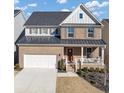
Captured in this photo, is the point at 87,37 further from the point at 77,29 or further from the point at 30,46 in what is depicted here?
the point at 30,46

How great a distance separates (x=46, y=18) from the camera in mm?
7480

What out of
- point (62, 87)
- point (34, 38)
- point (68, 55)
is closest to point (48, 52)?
point (68, 55)

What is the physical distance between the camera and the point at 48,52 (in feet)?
20.6

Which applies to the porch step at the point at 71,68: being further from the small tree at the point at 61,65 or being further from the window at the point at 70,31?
the window at the point at 70,31

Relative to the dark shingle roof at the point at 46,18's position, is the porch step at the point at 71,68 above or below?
below

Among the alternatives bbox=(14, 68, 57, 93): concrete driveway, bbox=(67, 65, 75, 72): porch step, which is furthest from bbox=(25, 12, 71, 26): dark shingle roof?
bbox=(14, 68, 57, 93): concrete driveway

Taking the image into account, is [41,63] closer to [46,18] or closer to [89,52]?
[89,52]

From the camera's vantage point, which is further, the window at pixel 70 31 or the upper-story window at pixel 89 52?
the window at pixel 70 31

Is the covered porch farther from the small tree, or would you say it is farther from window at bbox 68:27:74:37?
window at bbox 68:27:74:37

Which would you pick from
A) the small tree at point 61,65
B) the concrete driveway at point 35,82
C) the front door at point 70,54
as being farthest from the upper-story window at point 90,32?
the concrete driveway at point 35,82

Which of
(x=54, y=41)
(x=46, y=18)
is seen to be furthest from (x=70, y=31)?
(x=46, y=18)

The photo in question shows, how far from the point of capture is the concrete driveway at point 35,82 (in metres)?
3.75
